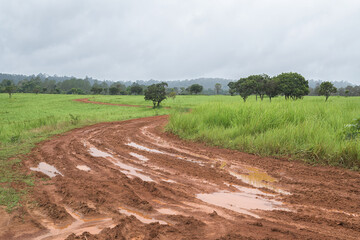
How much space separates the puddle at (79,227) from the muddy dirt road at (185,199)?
1cm

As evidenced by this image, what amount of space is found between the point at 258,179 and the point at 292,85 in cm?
3825

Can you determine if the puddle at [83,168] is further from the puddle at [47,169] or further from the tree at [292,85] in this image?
the tree at [292,85]

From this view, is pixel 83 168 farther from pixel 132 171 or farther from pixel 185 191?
pixel 185 191

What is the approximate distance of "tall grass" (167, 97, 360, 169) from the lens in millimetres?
6742

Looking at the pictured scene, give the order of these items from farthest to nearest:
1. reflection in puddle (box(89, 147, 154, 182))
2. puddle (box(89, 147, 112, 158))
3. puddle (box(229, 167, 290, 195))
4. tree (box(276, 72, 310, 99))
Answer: tree (box(276, 72, 310, 99)) → puddle (box(89, 147, 112, 158)) → reflection in puddle (box(89, 147, 154, 182)) → puddle (box(229, 167, 290, 195))

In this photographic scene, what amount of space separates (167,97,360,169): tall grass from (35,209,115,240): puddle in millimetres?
5455

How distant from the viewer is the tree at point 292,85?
1540 inches

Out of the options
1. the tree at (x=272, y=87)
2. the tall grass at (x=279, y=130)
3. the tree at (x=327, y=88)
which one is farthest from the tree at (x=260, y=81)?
the tall grass at (x=279, y=130)

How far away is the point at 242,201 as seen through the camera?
441 cm

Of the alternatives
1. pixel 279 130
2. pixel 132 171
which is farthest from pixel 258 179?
pixel 279 130

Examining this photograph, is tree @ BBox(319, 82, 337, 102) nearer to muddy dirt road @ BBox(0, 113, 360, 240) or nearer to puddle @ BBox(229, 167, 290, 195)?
muddy dirt road @ BBox(0, 113, 360, 240)

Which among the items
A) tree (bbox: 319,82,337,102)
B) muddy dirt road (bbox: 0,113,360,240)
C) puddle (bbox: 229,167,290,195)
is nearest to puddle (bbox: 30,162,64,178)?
muddy dirt road (bbox: 0,113,360,240)

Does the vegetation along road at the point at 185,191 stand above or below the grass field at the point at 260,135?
below

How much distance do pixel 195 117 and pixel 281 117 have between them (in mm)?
3912
